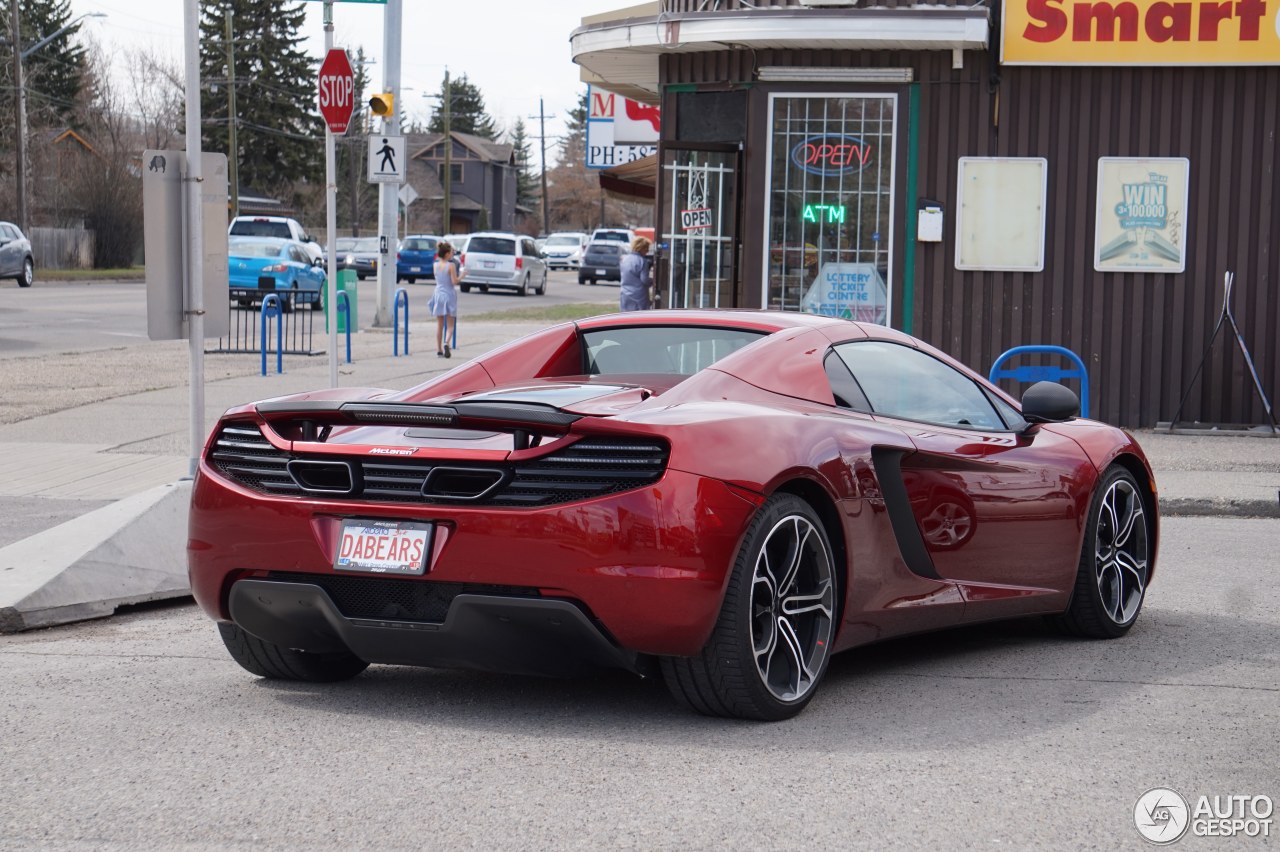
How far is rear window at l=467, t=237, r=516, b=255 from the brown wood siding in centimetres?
3547

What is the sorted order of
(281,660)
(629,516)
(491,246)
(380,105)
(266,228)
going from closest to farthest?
(629,516) → (281,660) → (380,105) → (266,228) → (491,246)

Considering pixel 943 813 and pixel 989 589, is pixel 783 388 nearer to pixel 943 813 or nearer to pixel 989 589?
pixel 989 589

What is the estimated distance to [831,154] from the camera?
15.8m

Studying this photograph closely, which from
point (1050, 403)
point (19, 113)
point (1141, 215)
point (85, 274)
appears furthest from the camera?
point (85, 274)

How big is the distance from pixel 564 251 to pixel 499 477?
77.0 m

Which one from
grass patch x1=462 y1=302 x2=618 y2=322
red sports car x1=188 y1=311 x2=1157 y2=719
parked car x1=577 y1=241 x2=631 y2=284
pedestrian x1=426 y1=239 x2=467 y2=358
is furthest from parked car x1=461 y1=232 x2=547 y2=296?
red sports car x1=188 y1=311 x2=1157 y2=719

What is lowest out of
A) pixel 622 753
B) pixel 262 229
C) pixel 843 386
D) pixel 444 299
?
pixel 622 753

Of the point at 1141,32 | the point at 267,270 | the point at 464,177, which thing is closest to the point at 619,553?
the point at 1141,32

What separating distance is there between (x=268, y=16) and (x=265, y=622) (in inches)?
3492

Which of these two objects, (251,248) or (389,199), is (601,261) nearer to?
(251,248)

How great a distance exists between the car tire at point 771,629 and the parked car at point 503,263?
45331 mm

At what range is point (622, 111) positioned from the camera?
1156 inches

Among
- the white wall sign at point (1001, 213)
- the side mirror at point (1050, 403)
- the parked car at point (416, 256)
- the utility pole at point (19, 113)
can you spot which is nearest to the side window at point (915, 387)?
the side mirror at point (1050, 403)

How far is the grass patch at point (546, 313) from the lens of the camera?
36331mm
